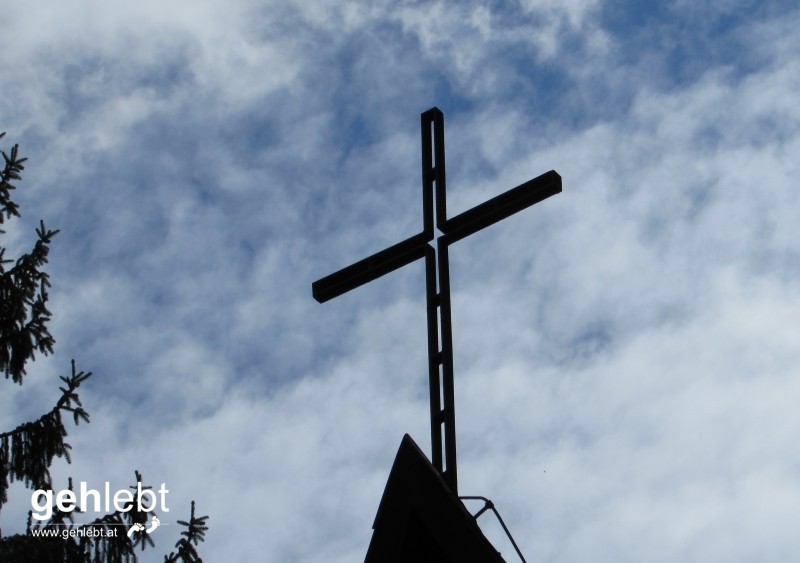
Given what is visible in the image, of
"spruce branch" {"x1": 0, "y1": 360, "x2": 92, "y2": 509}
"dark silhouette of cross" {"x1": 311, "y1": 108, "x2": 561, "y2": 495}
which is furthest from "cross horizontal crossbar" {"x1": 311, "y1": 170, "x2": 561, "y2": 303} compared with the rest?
"spruce branch" {"x1": 0, "y1": 360, "x2": 92, "y2": 509}

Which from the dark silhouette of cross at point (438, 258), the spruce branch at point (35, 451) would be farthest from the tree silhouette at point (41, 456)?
the dark silhouette of cross at point (438, 258)

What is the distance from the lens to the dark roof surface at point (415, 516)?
6.28 meters

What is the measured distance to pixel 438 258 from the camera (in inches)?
316

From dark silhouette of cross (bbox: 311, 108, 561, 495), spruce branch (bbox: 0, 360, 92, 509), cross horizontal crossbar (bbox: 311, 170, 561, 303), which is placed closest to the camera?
dark silhouette of cross (bbox: 311, 108, 561, 495)

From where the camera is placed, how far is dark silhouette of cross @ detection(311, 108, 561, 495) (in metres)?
7.19

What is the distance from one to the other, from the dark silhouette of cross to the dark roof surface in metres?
0.36

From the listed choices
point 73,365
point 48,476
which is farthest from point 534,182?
point 48,476

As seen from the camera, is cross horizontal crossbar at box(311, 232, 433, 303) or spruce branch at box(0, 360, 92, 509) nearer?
cross horizontal crossbar at box(311, 232, 433, 303)

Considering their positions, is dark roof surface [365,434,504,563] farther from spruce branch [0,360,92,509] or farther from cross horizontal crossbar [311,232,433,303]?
spruce branch [0,360,92,509]

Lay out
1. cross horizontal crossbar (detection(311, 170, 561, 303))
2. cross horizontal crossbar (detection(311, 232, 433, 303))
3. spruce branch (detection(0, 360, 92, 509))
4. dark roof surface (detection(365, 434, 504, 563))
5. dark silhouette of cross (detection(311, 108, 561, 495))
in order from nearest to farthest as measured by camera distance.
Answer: dark roof surface (detection(365, 434, 504, 563)) < dark silhouette of cross (detection(311, 108, 561, 495)) < cross horizontal crossbar (detection(311, 170, 561, 303)) < cross horizontal crossbar (detection(311, 232, 433, 303)) < spruce branch (detection(0, 360, 92, 509))

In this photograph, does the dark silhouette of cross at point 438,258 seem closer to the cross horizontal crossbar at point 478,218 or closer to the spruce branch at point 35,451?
the cross horizontal crossbar at point 478,218

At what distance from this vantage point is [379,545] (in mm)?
6598

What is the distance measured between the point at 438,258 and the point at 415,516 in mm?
2074

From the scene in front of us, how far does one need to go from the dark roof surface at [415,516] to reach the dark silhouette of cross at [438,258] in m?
0.36
